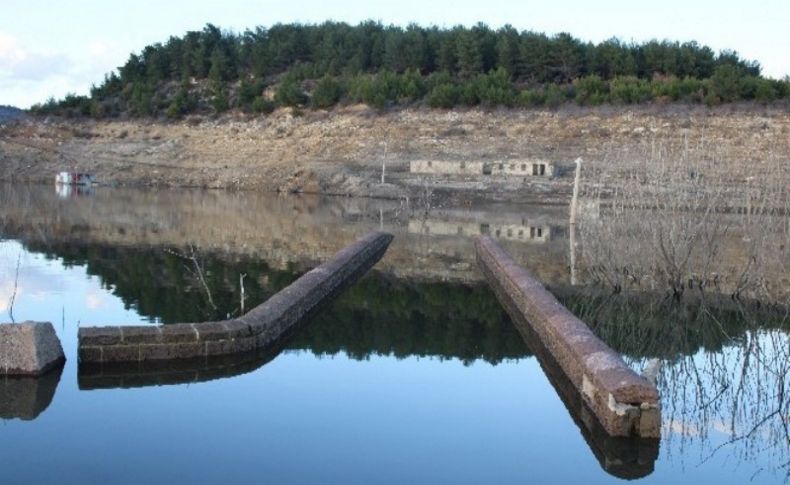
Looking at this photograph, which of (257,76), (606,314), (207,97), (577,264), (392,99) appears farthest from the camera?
(257,76)

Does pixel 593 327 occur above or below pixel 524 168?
below

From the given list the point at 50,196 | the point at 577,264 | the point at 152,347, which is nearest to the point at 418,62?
the point at 50,196

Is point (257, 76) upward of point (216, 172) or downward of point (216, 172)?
upward

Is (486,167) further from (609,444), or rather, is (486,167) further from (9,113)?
(9,113)

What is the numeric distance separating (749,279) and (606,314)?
2.82m

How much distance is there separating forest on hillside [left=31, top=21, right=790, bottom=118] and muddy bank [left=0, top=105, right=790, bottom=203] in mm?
1625

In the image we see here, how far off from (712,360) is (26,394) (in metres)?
7.34

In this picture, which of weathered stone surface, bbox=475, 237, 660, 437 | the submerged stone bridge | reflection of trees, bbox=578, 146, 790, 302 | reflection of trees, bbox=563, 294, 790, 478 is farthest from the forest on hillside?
the submerged stone bridge

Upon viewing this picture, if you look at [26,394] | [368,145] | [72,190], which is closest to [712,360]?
[26,394]

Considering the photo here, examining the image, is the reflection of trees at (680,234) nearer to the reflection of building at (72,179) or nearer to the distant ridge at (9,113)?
the reflection of building at (72,179)

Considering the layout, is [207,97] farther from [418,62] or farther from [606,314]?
[606,314]

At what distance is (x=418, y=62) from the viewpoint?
69.2m

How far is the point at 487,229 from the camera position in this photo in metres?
28.4

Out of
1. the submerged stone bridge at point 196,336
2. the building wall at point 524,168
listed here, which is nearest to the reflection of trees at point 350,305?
the submerged stone bridge at point 196,336
